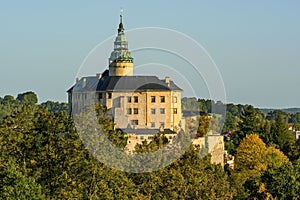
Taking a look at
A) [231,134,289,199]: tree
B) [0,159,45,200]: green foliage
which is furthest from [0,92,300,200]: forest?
[231,134,289,199]: tree

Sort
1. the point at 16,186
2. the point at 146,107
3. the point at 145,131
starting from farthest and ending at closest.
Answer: the point at 146,107, the point at 145,131, the point at 16,186

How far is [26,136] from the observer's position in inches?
1784

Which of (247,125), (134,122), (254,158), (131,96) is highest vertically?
(131,96)

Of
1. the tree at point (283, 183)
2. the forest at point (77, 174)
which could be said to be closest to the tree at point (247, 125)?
the forest at point (77, 174)

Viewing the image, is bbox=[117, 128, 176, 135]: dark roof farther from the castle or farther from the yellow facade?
the yellow facade

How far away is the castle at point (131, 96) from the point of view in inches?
3848

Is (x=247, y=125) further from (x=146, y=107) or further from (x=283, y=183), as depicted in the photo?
(x=283, y=183)

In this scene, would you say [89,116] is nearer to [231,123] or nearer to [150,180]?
[150,180]

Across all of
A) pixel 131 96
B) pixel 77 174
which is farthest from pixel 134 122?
pixel 77 174

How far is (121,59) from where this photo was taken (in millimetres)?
103875

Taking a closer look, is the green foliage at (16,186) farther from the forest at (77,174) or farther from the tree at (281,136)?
the tree at (281,136)

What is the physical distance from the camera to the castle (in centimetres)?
9775

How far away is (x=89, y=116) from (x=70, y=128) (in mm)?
5218

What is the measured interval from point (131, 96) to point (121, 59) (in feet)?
17.6
